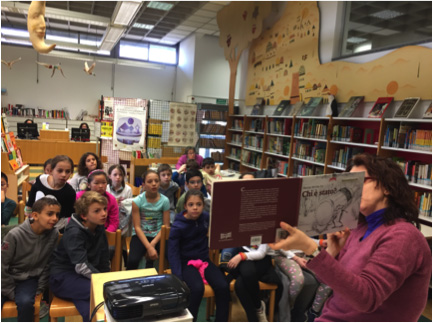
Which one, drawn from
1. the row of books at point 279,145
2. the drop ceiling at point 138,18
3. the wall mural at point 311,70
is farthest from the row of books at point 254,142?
the drop ceiling at point 138,18

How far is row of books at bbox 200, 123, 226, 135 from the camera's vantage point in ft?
27.3

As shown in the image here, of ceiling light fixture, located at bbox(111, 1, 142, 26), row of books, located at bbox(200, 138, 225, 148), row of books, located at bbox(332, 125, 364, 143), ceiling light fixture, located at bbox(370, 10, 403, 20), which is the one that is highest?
ceiling light fixture, located at bbox(111, 1, 142, 26)

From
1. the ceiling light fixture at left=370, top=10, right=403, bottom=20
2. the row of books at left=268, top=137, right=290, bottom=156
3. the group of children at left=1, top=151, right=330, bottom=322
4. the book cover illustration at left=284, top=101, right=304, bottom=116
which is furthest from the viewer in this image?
the row of books at left=268, top=137, right=290, bottom=156

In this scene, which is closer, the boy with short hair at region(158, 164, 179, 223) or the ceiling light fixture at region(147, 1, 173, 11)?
the boy with short hair at region(158, 164, 179, 223)

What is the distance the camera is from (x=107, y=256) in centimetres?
242

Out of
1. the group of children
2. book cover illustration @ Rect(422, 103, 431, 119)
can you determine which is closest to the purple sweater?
the group of children

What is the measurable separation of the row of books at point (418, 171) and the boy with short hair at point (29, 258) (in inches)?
146

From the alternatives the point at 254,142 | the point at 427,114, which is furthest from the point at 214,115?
the point at 427,114

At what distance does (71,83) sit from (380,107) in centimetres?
1088

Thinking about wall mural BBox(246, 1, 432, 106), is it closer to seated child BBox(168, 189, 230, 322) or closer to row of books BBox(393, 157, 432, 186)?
row of books BBox(393, 157, 432, 186)

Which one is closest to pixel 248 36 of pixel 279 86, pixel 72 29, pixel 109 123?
pixel 279 86

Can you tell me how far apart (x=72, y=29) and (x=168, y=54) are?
3476mm

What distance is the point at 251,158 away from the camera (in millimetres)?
7699

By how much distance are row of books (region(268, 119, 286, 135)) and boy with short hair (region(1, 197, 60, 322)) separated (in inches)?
201
